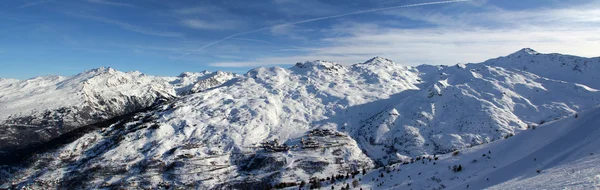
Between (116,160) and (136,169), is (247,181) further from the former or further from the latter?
(116,160)

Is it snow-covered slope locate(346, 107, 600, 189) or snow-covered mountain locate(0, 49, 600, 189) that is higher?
snow-covered slope locate(346, 107, 600, 189)

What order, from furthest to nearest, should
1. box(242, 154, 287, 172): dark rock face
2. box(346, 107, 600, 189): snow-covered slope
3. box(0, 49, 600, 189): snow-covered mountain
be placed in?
box(242, 154, 287, 172): dark rock face, box(0, 49, 600, 189): snow-covered mountain, box(346, 107, 600, 189): snow-covered slope

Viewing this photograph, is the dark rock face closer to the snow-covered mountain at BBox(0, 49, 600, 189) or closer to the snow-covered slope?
the snow-covered mountain at BBox(0, 49, 600, 189)

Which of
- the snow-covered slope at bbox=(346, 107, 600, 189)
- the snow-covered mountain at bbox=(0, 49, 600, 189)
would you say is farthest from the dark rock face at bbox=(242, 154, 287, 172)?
the snow-covered slope at bbox=(346, 107, 600, 189)

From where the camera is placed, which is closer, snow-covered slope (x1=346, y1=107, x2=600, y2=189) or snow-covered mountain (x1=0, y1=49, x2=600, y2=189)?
snow-covered slope (x1=346, y1=107, x2=600, y2=189)

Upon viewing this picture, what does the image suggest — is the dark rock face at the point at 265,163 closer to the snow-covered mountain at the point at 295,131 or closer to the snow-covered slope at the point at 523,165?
the snow-covered mountain at the point at 295,131

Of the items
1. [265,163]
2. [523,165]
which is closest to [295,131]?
[265,163]

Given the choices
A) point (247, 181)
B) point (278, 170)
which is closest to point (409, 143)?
point (278, 170)

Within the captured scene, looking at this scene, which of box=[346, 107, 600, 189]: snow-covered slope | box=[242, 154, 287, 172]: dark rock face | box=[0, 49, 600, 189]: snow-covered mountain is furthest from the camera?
box=[242, 154, 287, 172]: dark rock face
